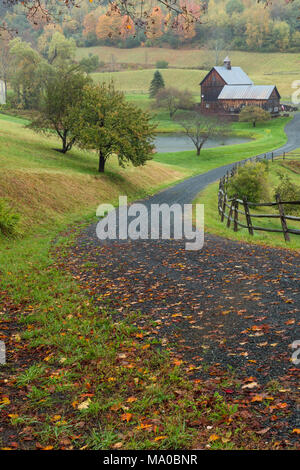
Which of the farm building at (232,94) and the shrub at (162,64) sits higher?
the shrub at (162,64)

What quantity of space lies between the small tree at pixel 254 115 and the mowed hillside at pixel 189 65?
27.9 m

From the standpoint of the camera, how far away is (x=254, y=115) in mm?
92312

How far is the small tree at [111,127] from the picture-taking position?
1298 inches

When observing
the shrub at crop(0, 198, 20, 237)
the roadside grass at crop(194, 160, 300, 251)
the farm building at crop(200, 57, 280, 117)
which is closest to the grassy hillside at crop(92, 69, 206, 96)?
the farm building at crop(200, 57, 280, 117)

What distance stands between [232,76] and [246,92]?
11.1m

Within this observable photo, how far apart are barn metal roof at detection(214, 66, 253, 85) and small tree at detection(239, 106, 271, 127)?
21510 mm

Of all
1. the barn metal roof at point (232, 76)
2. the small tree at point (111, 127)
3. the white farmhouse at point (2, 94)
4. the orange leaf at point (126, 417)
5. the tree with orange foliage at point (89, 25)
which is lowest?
the orange leaf at point (126, 417)

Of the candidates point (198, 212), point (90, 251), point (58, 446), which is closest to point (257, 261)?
point (90, 251)

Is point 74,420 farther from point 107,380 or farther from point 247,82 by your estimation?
point 247,82

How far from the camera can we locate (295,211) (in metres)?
29.3

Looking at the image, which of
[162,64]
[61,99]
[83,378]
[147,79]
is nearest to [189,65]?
[162,64]

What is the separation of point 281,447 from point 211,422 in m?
0.89

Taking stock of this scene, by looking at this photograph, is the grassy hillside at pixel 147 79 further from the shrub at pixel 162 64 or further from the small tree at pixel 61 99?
the small tree at pixel 61 99

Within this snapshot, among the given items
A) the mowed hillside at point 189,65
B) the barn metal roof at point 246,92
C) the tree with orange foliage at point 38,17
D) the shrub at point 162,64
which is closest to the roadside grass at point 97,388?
the tree with orange foliage at point 38,17
